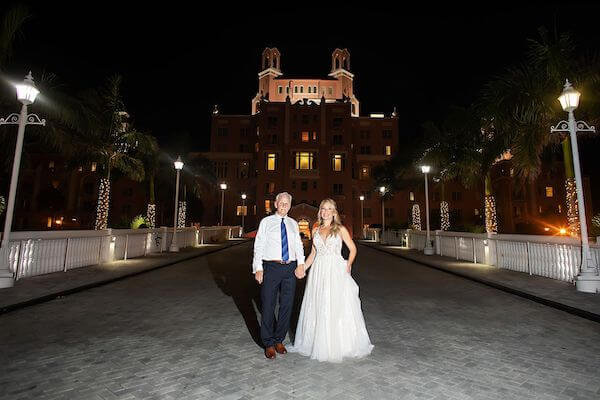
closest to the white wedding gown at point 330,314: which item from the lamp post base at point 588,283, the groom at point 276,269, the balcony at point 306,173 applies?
the groom at point 276,269

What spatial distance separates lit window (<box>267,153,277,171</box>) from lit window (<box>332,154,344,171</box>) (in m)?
9.63

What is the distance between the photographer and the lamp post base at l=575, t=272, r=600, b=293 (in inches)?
326

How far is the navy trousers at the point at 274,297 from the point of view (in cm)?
423

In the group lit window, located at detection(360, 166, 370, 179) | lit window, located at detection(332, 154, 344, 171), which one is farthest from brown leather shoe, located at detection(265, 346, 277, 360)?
lit window, located at detection(360, 166, 370, 179)

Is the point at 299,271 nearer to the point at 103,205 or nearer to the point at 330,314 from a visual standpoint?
the point at 330,314

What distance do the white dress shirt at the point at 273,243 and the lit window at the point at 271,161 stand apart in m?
48.6

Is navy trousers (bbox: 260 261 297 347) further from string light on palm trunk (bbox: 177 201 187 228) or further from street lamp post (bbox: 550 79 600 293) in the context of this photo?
string light on palm trunk (bbox: 177 201 187 228)

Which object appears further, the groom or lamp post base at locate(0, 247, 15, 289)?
lamp post base at locate(0, 247, 15, 289)

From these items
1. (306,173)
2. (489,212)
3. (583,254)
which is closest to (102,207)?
(583,254)

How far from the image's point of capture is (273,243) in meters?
4.32

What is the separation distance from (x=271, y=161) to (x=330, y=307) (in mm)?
49594

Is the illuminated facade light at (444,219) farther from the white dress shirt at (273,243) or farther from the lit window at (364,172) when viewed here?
the lit window at (364,172)

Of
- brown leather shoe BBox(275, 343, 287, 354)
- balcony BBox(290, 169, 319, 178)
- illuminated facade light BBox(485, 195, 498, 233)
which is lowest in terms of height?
brown leather shoe BBox(275, 343, 287, 354)

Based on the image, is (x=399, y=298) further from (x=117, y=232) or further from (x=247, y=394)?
(x=117, y=232)
